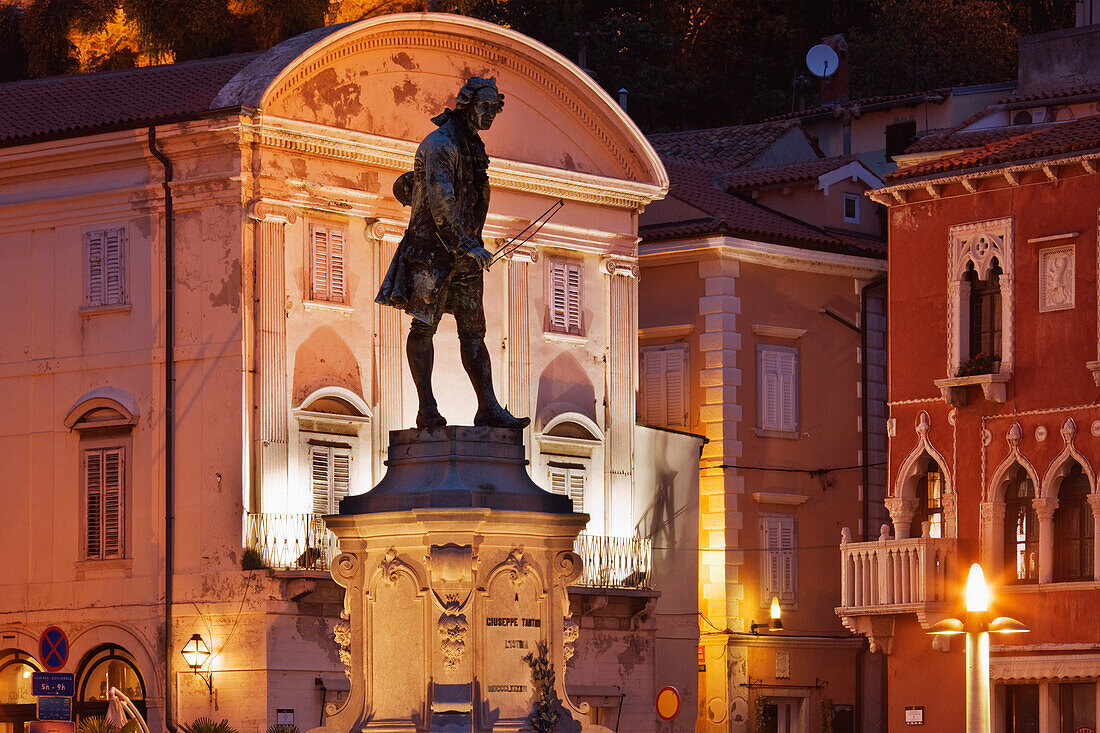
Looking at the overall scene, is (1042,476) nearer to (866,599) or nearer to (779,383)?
(866,599)

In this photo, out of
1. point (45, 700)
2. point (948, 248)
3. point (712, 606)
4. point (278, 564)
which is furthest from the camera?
point (712, 606)

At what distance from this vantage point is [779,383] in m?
44.6

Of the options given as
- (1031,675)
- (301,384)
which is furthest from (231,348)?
(1031,675)

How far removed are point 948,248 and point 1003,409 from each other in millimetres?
2652

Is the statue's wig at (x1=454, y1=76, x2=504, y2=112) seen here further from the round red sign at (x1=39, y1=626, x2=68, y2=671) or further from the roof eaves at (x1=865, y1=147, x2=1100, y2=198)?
the roof eaves at (x1=865, y1=147, x2=1100, y2=198)

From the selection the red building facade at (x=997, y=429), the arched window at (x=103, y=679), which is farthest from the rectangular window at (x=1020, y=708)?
the arched window at (x=103, y=679)

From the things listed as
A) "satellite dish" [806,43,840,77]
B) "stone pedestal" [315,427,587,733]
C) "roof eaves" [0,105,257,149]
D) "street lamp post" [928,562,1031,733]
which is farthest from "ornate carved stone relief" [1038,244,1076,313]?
Result: "satellite dish" [806,43,840,77]

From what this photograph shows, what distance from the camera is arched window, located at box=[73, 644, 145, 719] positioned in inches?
1432

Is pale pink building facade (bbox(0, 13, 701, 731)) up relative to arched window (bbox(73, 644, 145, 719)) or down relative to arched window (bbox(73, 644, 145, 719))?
up

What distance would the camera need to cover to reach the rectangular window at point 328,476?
37031mm

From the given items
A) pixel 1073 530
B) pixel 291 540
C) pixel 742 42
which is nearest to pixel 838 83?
pixel 742 42

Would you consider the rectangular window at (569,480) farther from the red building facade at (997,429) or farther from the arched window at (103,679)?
the arched window at (103,679)

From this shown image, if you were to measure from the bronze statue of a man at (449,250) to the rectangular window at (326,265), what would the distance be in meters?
16.6

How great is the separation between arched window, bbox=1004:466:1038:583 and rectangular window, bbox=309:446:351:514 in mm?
9531
